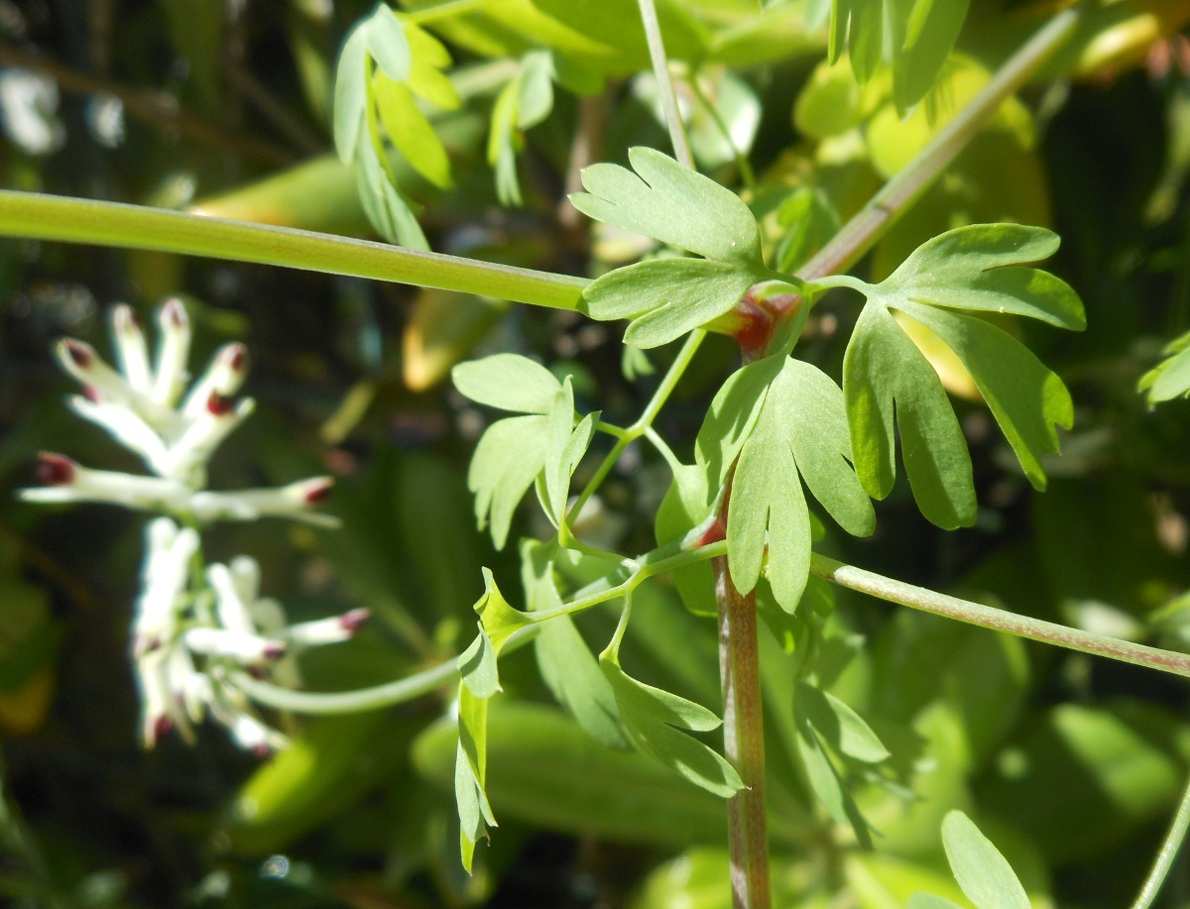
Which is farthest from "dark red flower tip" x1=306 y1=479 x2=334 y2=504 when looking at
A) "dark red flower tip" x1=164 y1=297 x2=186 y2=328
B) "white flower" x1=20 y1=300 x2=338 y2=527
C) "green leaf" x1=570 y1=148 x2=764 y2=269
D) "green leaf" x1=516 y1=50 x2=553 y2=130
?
"green leaf" x1=570 y1=148 x2=764 y2=269

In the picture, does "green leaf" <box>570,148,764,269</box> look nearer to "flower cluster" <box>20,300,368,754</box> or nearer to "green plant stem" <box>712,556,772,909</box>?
"green plant stem" <box>712,556,772,909</box>

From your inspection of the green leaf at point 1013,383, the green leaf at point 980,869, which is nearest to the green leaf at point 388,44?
the green leaf at point 1013,383

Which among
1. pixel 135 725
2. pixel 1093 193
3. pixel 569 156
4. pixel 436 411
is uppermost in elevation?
pixel 1093 193

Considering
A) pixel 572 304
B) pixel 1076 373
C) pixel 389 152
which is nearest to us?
pixel 572 304

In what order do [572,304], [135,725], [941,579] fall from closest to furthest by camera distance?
[572,304]
[941,579]
[135,725]

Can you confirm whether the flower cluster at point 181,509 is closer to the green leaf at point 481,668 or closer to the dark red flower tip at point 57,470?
the dark red flower tip at point 57,470

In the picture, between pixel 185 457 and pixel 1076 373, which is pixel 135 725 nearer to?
pixel 185 457

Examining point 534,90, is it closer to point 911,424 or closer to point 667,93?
point 667,93

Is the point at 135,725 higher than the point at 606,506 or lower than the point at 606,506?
lower

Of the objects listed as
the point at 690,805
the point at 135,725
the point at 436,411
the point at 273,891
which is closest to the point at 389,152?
the point at 436,411
